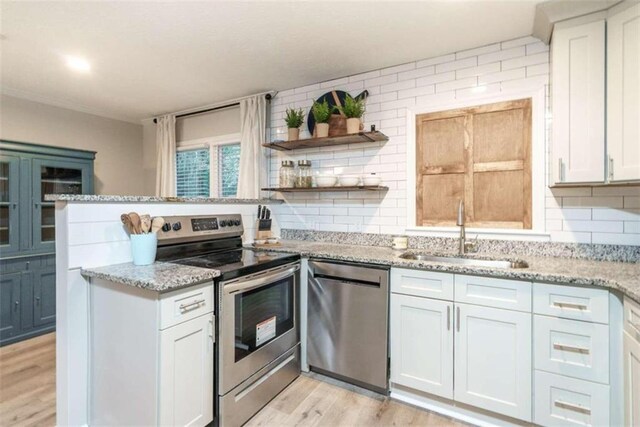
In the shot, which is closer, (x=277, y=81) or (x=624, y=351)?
(x=624, y=351)

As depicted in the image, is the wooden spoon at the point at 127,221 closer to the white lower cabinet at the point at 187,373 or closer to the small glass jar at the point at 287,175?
the white lower cabinet at the point at 187,373

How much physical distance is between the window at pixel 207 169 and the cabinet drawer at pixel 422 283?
245 centimetres

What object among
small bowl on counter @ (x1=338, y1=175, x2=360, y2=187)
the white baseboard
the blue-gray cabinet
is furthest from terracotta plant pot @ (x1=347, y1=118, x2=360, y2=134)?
the blue-gray cabinet

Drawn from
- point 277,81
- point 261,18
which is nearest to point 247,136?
point 277,81

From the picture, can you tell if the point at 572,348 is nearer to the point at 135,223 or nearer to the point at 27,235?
the point at 135,223

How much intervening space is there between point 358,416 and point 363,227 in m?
1.43

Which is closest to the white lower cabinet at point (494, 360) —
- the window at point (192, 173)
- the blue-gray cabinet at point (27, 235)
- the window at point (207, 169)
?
the window at point (207, 169)

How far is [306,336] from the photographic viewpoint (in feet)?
7.93

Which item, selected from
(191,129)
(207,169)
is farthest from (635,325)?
(191,129)

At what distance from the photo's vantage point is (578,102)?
6.14 ft

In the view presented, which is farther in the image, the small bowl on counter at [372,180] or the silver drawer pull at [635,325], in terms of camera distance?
the small bowl on counter at [372,180]

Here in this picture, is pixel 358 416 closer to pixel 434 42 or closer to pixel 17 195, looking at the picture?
pixel 434 42

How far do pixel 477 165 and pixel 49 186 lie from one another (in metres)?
4.00

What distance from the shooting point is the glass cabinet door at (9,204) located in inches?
118
